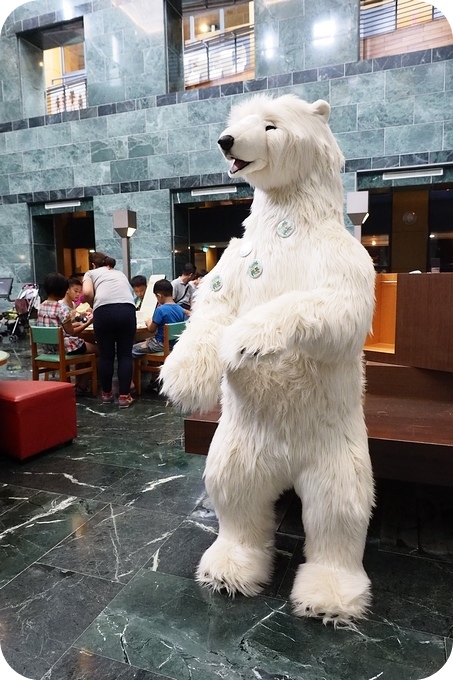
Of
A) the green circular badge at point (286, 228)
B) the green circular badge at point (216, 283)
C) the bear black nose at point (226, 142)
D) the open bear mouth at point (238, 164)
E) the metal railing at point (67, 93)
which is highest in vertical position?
the metal railing at point (67, 93)

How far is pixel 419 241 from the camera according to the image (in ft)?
34.6

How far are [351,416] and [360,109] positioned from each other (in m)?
7.18

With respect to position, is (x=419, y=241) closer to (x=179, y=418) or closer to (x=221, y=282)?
(x=179, y=418)

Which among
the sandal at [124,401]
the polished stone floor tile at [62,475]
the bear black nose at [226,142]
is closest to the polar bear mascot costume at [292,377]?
the bear black nose at [226,142]

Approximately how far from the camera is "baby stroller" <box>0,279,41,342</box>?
876cm

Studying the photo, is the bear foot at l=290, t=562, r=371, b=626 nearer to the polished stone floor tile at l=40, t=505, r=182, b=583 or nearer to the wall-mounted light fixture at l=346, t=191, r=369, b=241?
the polished stone floor tile at l=40, t=505, r=182, b=583

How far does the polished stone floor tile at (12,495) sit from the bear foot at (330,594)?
1.63 metres

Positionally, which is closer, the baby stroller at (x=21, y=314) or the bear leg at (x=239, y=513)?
the bear leg at (x=239, y=513)

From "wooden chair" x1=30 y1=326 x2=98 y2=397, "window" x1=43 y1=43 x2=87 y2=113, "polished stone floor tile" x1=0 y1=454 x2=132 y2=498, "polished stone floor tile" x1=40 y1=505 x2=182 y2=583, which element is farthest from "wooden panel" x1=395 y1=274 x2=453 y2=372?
"window" x1=43 y1=43 x2=87 y2=113

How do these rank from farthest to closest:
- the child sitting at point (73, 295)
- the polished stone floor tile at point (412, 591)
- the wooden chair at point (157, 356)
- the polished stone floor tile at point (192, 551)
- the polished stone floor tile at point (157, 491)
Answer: the child sitting at point (73, 295) → the wooden chair at point (157, 356) → the polished stone floor tile at point (157, 491) → the polished stone floor tile at point (192, 551) → the polished stone floor tile at point (412, 591)

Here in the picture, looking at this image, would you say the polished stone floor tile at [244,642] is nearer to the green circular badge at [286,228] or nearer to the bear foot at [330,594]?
the bear foot at [330,594]

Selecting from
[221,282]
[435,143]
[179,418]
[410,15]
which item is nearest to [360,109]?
[435,143]

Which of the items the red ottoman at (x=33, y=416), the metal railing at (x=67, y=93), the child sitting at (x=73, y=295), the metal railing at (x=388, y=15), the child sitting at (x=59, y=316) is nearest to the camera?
the red ottoman at (x=33, y=416)

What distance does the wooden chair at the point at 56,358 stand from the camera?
4.34 m
